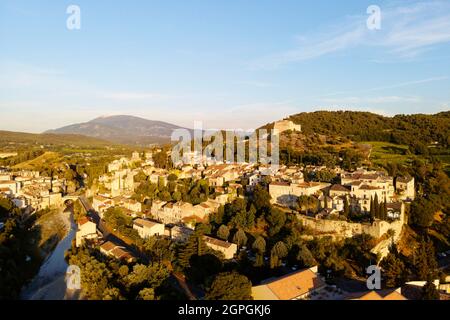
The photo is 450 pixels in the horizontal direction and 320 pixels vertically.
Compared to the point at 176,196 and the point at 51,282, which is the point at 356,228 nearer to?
the point at 176,196

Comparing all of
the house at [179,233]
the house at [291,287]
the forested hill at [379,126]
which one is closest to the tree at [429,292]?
the house at [291,287]

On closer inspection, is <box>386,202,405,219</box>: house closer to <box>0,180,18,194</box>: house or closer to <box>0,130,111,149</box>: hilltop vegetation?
<box>0,180,18,194</box>: house

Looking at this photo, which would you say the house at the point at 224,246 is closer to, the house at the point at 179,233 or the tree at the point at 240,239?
the tree at the point at 240,239

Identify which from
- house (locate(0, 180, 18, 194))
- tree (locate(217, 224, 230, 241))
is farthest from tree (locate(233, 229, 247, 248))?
house (locate(0, 180, 18, 194))
